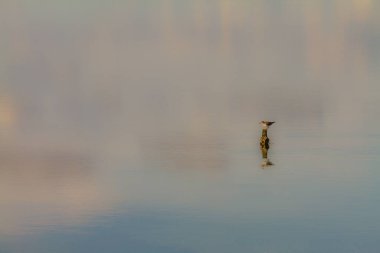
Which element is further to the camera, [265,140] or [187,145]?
[187,145]

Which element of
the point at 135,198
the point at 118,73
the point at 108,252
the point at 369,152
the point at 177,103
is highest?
the point at 118,73

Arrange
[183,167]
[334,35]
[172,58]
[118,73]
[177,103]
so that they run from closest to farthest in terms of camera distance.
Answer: [183,167] → [177,103] → [118,73] → [172,58] → [334,35]

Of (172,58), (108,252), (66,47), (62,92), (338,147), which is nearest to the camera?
(108,252)

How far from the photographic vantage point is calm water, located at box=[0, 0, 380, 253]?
78.9 feet

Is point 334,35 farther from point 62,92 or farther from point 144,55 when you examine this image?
point 62,92

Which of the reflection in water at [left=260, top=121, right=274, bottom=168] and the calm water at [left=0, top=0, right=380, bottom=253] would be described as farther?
the reflection in water at [left=260, top=121, right=274, bottom=168]

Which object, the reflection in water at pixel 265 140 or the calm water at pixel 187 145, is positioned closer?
the calm water at pixel 187 145

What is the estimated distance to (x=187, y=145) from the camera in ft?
115

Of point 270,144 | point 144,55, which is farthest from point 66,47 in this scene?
point 270,144

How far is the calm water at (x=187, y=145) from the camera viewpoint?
24047 mm

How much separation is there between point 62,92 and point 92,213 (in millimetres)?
25755

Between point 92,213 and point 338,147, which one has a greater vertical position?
point 338,147

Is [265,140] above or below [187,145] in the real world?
below

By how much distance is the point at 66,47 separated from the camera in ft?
239
